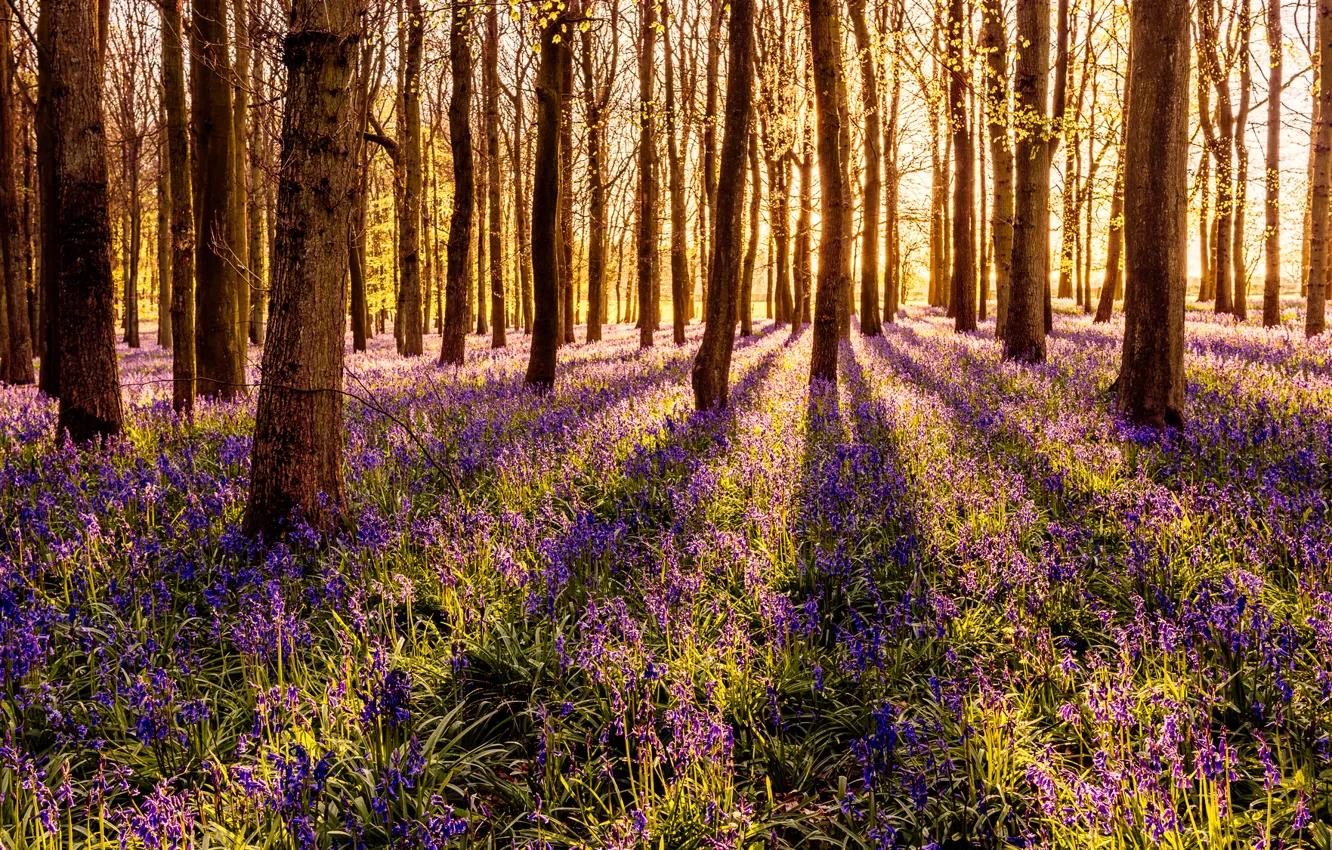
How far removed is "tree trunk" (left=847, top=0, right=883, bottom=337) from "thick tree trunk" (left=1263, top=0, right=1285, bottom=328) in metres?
9.17

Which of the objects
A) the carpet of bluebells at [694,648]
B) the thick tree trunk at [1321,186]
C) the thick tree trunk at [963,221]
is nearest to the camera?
the carpet of bluebells at [694,648]

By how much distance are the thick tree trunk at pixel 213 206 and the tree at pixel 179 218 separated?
0.53 feet

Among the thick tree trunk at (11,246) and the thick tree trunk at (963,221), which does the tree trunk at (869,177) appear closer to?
the thick tree trunk at (963,221)

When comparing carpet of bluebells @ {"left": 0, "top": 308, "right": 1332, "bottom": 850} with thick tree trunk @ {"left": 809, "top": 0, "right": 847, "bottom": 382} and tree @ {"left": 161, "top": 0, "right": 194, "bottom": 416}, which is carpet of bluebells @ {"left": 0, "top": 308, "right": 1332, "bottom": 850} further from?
thick tree trunk @ {"left": 809, "top": 0, "right": 847, "bottom": 382}

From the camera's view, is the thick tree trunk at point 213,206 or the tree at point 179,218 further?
the thick tree trunk at point 213,206

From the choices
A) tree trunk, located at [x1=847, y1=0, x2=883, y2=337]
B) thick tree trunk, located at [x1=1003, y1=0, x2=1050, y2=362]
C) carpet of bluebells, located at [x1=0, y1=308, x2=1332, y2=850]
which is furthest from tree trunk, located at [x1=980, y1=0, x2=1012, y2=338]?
carpet of bluebells, located at [x1=0, y1=308, x2=1332, y2=850]

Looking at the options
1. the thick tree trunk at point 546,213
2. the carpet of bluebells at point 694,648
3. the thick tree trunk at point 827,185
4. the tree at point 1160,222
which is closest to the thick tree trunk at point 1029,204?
the thick tree trunk at point 827,185

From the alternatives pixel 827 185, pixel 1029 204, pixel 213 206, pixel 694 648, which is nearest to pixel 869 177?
pixel 1029 204

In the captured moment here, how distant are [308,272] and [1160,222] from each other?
7.64 m

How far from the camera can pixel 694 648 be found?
337 centimetres

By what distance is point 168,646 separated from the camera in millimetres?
3598

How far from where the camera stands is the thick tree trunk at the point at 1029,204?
1277 cm

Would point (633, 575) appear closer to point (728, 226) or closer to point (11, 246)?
point (728, 226)

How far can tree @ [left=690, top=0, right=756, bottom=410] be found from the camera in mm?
9461
